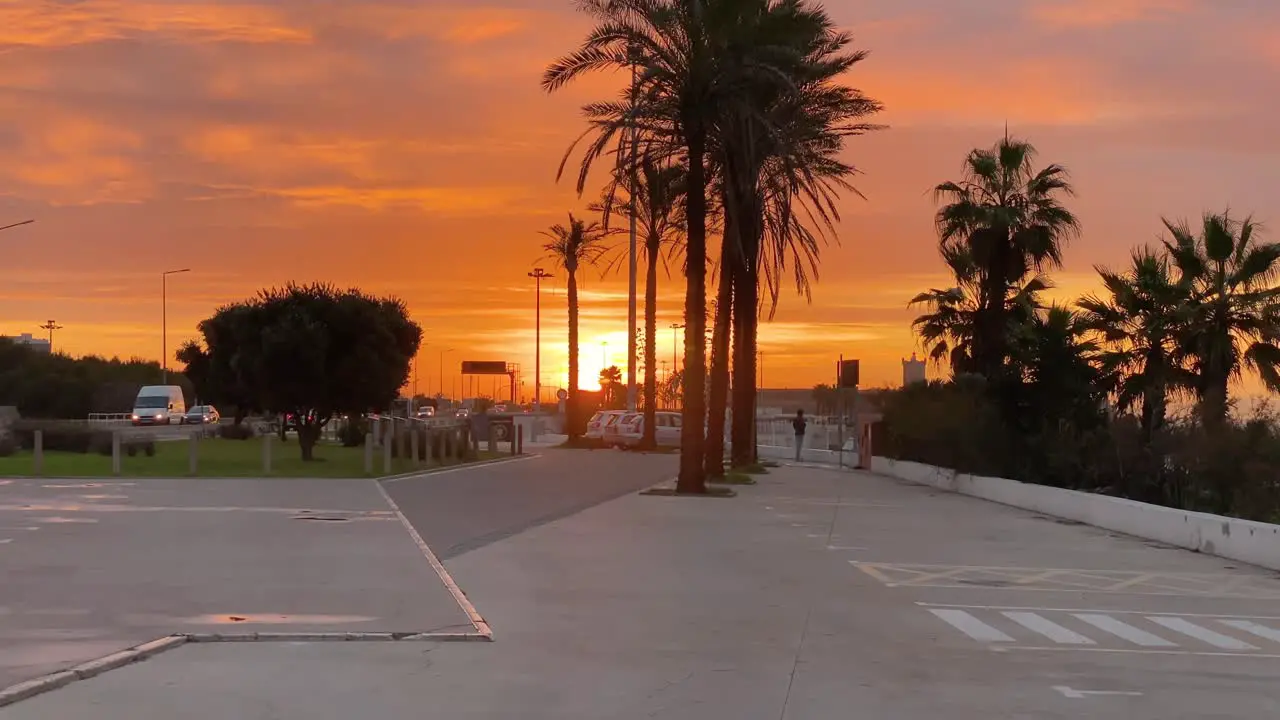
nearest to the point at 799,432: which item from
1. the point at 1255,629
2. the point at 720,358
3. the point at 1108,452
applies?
the point at 720,358

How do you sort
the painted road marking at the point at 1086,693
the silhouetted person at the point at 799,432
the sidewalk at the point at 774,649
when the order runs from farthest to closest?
the silhouetted person at the point at 799,432 < the painted road marking at the point at 1086,693 < the sidewalk at the point at 774,649

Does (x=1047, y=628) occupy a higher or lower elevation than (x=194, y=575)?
lower

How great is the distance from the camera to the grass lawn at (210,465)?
35250 mm

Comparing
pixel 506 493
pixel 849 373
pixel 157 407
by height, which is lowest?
pixel 506 493

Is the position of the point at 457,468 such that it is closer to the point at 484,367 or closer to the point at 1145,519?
the point at 1145,519

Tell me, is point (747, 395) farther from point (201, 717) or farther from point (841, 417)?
point (201, 717)

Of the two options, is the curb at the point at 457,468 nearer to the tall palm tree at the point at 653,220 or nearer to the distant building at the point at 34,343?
the tall palm tree at the point at 653,220

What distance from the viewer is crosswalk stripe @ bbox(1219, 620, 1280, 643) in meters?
12.4

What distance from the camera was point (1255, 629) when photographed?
12789 mm

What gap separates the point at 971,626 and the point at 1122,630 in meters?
1.26

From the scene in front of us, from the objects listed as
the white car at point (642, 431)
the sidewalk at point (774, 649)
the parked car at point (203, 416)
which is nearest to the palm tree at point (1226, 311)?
the sidewalk at point (774, 649)

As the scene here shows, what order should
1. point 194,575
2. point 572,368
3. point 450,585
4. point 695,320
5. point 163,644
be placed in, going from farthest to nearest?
point 572,368
point 695,320
point 194,575
point 450,585
point 163,644

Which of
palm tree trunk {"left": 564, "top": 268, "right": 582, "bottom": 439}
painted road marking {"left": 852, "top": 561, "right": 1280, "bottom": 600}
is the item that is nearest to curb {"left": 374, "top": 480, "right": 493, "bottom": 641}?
painted road marking {"left": 852, "top": 561, "right": 1280, "bottom": 600}

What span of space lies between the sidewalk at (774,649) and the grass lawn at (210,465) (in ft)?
58.3
